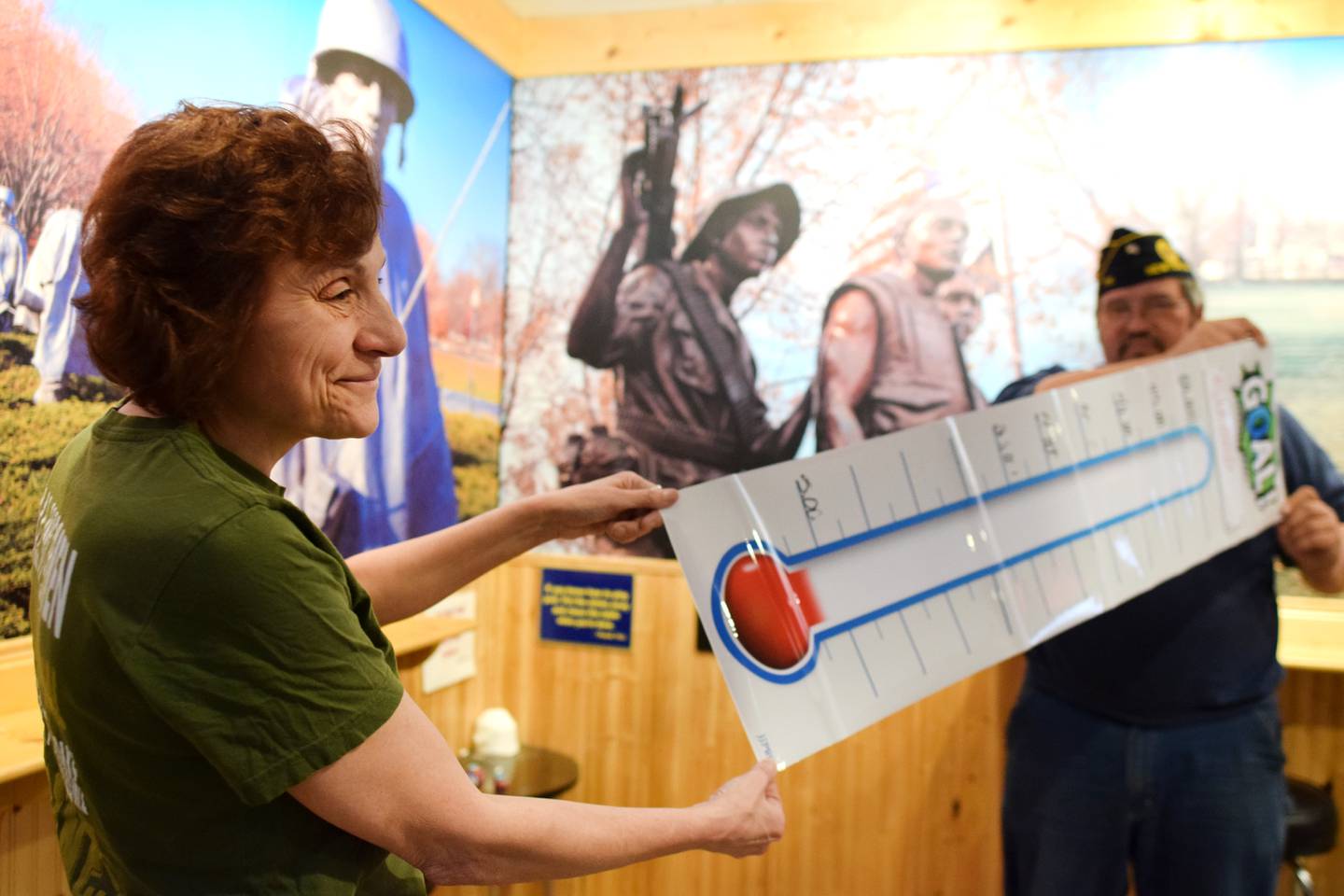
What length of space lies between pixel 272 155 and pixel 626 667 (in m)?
2.36

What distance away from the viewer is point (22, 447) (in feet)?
5.24

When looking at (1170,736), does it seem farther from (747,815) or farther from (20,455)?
(20,455)

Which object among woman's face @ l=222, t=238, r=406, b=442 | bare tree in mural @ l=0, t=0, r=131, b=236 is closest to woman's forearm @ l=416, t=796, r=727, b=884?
woman's face @ l=222, t=238, r=406, b=442

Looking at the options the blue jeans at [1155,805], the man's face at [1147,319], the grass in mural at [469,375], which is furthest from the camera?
the grass in mural at [469,375]

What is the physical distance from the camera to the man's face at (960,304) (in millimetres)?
2795

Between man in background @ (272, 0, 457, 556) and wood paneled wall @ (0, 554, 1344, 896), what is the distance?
0.40 meters

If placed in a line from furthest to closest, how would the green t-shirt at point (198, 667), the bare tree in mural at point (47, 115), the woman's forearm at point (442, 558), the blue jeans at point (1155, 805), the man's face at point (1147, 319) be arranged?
the man's face at point (1147, 319) → the blue jeans at point (1155, 805) → the bare tree in mural at point (47, 115) → the woman's forearm at point (442, 558) → the green t-shirt at point (198, 667)

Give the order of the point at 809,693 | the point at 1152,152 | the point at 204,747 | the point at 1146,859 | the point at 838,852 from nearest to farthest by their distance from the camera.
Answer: the point at 204,747 < the point at 809,693 < the point at 1146,859 < the point at 1152,152 < the point at 838,852

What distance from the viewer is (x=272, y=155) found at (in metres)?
0.87

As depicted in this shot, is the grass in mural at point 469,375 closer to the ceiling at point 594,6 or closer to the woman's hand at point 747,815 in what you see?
the ceiling at point 594,6

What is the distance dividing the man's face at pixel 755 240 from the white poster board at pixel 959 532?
1.34 metres

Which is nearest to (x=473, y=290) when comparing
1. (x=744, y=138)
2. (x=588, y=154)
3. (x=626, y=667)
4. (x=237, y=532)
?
(x=588, y=154)

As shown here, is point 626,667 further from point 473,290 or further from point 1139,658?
point 1139,658

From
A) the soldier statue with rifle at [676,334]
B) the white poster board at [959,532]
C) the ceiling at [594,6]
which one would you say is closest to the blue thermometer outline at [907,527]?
the white poster board at [959,532]
